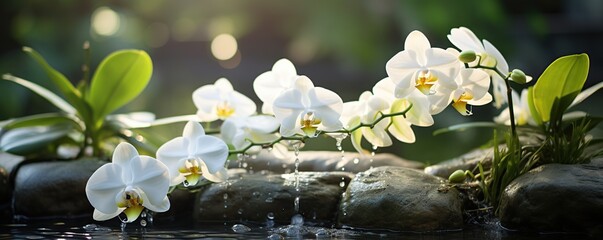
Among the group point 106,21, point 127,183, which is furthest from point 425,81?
point 106,21

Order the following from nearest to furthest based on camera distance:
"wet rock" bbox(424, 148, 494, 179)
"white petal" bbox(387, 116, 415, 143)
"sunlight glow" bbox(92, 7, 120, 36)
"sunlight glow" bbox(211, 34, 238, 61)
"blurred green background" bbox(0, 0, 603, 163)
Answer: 1. "white petal" bbox(387, 116, 415, 143)
2. "wet rock" bbox(424, 148, 494, 179)
3. "blurred green background" bbox(0, 0, 603, 163)
4. "sunlight glow" bbox(92, 7, 120, 36)
5. "sunlight glow" bbox(211, 34, 238, 61)

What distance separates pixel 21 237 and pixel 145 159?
26 cm

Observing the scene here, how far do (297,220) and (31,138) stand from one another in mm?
706

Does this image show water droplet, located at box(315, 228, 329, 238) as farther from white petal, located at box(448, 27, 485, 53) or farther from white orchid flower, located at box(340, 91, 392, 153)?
white petal, located at box(448, 27, 485, 53)

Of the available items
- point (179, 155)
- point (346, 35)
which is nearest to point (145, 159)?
point (179, 155)

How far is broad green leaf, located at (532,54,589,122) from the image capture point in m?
1.45

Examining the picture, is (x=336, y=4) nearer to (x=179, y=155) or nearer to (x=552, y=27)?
(x=552, y=27)

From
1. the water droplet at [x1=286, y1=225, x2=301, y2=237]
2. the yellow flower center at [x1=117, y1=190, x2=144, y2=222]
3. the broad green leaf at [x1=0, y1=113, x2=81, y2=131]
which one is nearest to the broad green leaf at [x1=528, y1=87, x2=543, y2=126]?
the water droplet at [x1=286, y1=225, x2=301, y2=237]

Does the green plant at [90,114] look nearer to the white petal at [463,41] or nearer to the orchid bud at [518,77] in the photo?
the white petal at [463,41]

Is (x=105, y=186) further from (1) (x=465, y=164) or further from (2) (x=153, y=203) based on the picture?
(1) (x=465, y=164)

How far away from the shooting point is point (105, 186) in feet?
4.24

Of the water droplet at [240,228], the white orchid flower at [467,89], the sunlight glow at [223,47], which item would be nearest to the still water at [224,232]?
the water droplet at [240,228]

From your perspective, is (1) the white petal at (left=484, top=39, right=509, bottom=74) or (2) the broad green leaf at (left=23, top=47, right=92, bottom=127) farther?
(2) the broad green leaf at (left=23, top=47, right=92, bottom=127)

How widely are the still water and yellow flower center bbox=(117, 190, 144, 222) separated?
58 mm
